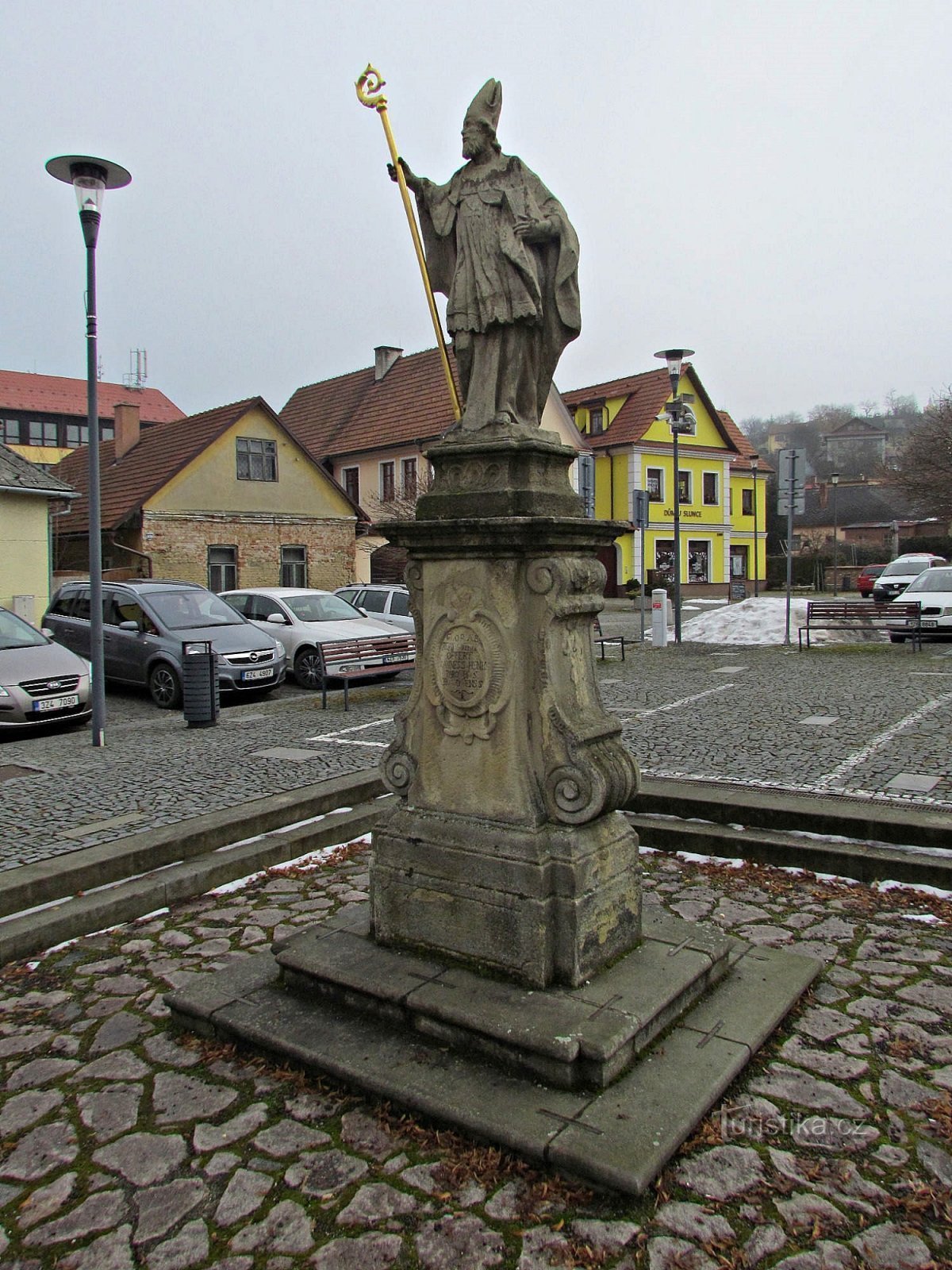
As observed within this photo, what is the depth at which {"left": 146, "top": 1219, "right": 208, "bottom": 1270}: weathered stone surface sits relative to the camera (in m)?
2.58

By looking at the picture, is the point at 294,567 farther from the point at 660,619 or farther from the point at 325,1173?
the point at 325,1173

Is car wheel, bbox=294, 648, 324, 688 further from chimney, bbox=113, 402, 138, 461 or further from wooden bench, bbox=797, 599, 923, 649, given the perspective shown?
chimney, bbox=113, 402, 138, 461

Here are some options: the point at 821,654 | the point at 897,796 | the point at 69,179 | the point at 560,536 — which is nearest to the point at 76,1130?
the point at 560,536

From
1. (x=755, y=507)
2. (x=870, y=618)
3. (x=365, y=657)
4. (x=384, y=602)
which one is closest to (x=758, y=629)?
(x=870, y=618)

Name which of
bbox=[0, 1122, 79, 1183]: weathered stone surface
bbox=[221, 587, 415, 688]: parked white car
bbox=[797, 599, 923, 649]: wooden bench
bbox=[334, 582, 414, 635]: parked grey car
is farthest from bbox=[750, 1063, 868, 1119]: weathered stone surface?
bbox=[797, 599, 923, 649]: wooden bench

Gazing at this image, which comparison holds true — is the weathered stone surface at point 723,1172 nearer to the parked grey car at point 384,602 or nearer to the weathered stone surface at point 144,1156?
the weathered stone surface at point 144,1156

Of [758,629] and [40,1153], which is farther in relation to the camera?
[758,629]

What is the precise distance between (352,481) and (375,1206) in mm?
34824

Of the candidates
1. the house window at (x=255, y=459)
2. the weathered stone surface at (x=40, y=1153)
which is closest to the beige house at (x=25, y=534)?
the house window at (x=255, y=459)

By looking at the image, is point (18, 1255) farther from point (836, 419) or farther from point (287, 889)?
point (836, 419)

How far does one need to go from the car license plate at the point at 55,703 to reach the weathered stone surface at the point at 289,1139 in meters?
8.62

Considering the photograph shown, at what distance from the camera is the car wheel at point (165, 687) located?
41.9 feet

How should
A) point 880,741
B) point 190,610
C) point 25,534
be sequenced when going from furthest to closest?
point 25,534 → point 190,610 → point 880,741

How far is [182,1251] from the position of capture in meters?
2.62
